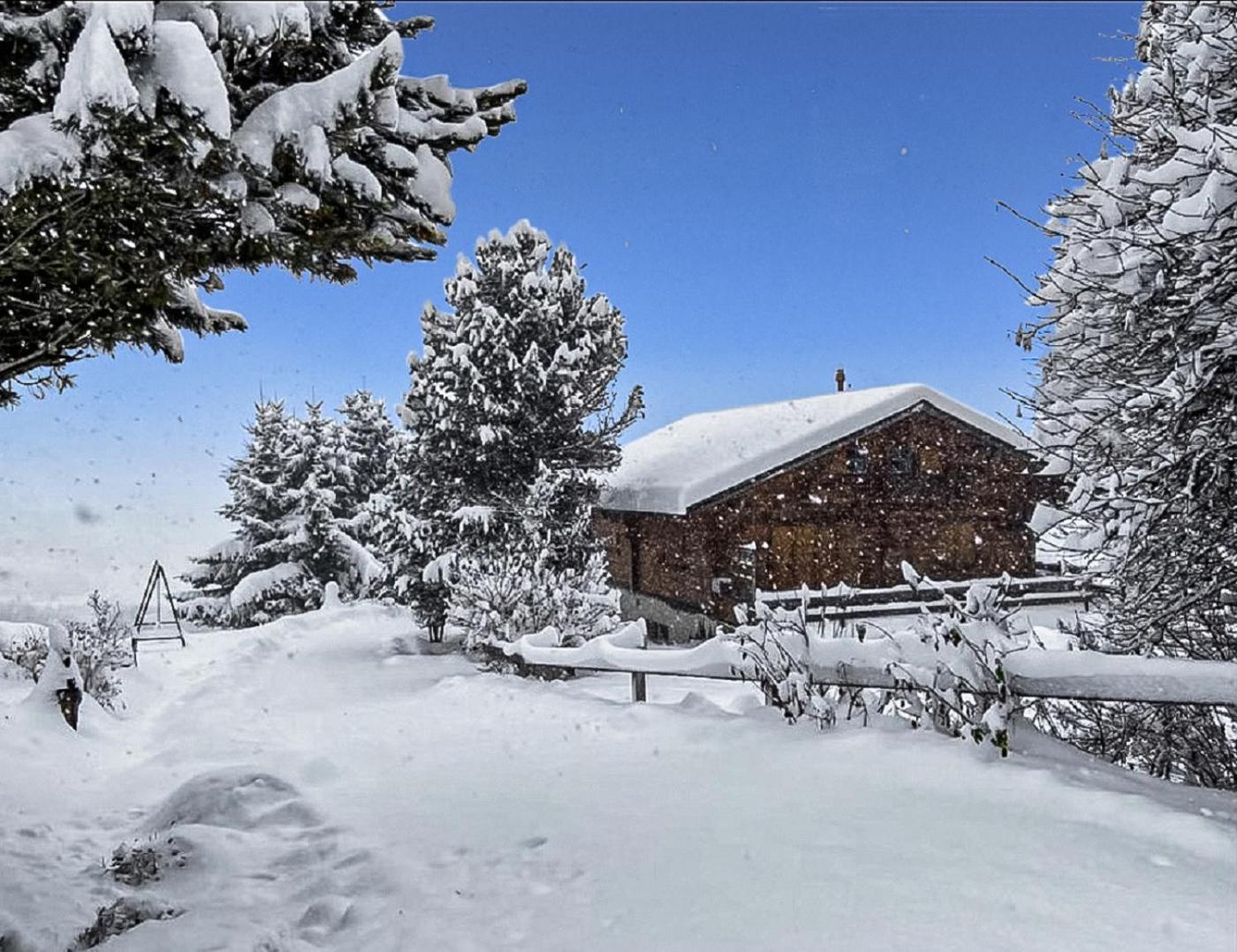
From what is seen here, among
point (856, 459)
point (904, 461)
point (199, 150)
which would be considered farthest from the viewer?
point (904, 461)

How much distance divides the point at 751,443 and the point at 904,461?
452cm

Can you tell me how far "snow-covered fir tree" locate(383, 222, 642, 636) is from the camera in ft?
56.7

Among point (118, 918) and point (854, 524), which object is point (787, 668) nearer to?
point (118, 918)

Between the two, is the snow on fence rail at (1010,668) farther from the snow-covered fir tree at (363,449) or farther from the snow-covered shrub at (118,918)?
the snow-covered fir tree at (363,449)

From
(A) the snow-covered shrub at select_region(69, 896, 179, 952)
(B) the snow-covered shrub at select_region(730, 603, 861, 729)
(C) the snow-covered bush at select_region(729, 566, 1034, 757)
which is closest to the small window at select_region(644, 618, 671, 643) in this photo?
(B) the snow-covered shrub at select_region(730, 603, 861, 729)

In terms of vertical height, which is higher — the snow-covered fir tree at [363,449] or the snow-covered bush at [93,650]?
the snow-covered fir tree at [363,449]

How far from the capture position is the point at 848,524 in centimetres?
2258

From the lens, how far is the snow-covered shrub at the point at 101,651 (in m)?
11.7

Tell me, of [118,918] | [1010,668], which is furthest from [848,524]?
[118,918]

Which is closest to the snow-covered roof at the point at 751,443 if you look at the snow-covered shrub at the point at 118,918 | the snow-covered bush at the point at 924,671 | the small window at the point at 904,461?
the small window at the point at 904,461

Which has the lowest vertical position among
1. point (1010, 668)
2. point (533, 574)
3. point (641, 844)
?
point (641, 844)

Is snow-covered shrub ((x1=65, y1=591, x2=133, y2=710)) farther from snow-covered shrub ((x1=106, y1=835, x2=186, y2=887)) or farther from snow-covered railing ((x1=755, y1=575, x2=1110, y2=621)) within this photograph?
snow-covered railing ((x1=755, y1=575, x2=1110, y2=621))

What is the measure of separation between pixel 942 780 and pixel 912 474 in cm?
1972

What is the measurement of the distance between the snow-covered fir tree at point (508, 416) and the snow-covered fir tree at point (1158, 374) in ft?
38.3
